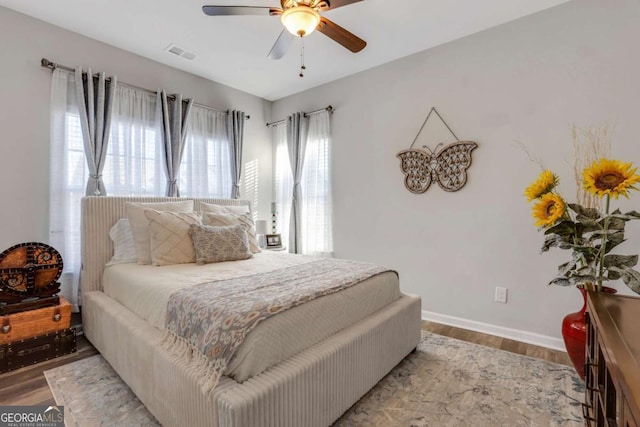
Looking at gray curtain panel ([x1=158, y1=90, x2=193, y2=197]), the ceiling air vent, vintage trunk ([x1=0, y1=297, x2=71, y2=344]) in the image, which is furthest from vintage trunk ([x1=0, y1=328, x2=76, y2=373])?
the ceiling air vent

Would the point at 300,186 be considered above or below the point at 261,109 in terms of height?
below

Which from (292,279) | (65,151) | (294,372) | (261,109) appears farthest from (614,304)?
(261,109)

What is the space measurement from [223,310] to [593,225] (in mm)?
2048

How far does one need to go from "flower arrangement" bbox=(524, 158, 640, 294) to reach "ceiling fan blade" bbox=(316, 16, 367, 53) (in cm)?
149

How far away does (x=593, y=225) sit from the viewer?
1763mm

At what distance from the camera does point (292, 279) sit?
75.2 inches

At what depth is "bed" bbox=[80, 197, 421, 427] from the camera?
125 cm

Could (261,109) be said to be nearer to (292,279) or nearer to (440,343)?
(292,279)

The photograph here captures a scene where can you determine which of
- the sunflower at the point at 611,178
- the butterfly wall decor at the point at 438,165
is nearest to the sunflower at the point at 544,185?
the sunflower at the point at 611,178

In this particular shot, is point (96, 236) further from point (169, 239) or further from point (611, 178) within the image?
point (611, 178)

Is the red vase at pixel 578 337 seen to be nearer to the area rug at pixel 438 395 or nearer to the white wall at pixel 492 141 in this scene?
the area rug at pixel 438 395

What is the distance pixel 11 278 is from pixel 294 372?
228 cm

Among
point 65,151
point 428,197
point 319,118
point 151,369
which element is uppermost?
point 319,118

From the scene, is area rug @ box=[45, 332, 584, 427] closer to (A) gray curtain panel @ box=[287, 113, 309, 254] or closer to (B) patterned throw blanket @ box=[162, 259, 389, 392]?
(B) patterned throw blanket @ box=[162, 259, 389, 392]
